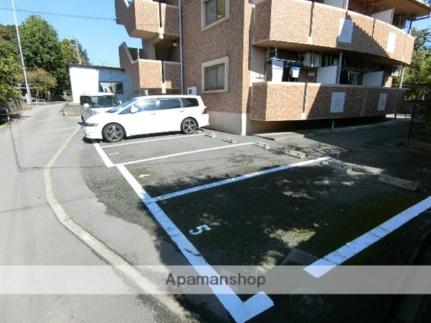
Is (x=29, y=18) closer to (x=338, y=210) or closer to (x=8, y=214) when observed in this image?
(x=8, y=214)

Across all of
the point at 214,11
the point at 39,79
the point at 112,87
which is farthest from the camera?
the point at 39,79

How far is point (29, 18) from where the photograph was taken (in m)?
47.5

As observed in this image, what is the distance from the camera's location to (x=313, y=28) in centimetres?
984

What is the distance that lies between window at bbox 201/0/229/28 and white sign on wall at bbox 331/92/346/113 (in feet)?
18.8

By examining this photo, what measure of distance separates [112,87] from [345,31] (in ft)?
77.5

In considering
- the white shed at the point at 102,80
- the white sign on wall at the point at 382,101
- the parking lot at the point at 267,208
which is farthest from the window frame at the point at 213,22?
the white shed at the point at 102,80

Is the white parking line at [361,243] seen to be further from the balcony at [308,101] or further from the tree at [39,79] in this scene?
the tree at [39,79]

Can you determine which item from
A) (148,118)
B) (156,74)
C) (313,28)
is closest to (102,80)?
(156,74)

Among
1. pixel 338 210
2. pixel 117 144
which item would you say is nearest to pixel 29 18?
pixel 117 144

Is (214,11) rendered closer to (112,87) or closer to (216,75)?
(216,75)

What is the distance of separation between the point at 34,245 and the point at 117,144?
6761mm

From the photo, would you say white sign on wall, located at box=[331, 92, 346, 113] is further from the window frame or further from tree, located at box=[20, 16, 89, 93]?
tree, located at box=[20, 16, 89, 93]

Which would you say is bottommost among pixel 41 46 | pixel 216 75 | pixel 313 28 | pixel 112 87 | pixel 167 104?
pixel 167 104

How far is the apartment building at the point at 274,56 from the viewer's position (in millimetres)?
9750
